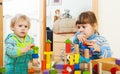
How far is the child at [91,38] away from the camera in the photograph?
1039 millimetres

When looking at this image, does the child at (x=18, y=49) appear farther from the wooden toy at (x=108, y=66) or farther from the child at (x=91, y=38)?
the wooden toy at (x=108, y=66)

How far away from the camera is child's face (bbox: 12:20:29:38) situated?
115cm

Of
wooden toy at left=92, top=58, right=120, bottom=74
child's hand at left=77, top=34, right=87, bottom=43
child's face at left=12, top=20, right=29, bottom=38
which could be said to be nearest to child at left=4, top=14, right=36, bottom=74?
child's face at left=12, top=20, right=29, bottom=38

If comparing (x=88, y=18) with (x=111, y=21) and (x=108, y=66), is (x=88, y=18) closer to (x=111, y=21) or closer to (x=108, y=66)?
(x=111, y=21)

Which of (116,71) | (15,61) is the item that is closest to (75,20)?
(15,61)

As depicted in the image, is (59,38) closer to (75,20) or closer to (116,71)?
(75,20)

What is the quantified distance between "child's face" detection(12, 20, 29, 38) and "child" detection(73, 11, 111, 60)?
0.92 ft

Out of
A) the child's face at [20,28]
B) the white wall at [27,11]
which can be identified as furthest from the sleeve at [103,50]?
the white wall at [27,11]

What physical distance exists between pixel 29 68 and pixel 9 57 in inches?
6.3

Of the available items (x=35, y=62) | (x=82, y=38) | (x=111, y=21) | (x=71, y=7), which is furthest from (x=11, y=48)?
(x=111, y=21)

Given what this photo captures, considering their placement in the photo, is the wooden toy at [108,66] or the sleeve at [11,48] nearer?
the wooden toy at [108,66]

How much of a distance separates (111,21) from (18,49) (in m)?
0.57

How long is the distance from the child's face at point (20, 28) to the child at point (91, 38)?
28 centimetres

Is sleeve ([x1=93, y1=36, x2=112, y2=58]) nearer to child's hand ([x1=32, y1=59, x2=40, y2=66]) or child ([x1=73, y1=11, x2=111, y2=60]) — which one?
child ([x1=73, y1=11, x2=111, y2=60])
